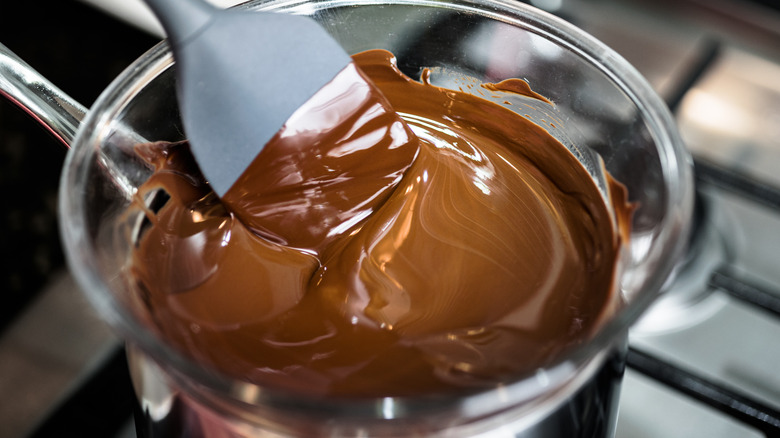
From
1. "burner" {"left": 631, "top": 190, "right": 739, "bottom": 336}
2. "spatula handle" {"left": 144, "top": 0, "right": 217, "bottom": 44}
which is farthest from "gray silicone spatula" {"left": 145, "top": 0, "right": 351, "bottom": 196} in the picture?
"burner" {"left": 631, "top": 190, "right": 739, "bottom": 336}

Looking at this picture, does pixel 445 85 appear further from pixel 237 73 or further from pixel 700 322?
pixel 700 322

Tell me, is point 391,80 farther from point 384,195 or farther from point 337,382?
point 337,382

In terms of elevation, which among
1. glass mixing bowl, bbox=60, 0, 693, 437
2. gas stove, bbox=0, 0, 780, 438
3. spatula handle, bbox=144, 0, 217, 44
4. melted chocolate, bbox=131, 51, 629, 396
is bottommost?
gas stove, bbox=0, 0, 780, 438

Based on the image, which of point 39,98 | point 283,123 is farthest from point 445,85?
point 39,98

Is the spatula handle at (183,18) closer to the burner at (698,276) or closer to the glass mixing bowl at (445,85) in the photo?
the glass mixing bowl at (445,85)

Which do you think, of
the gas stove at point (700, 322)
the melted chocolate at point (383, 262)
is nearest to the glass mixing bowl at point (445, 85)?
the melted chocolate at point (383, 262)

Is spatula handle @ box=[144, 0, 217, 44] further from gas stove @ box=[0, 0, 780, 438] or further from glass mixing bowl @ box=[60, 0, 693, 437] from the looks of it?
gas stove @ box=[0, 0, 780, 438]
